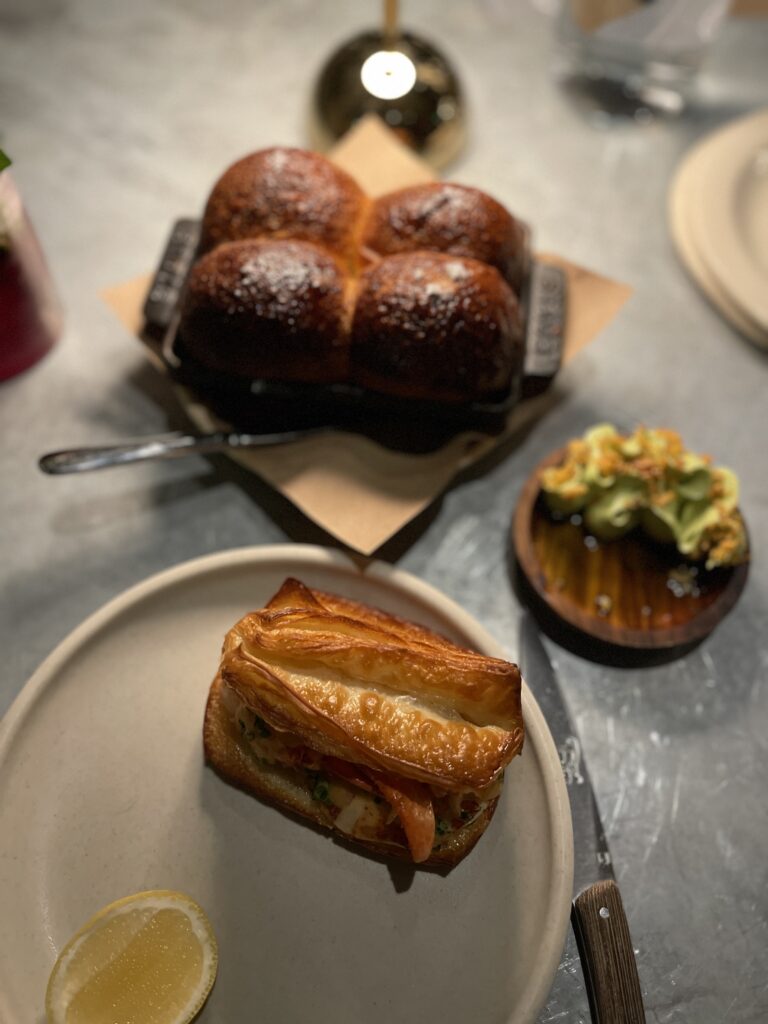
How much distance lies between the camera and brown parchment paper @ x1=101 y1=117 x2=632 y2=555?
148 centimetres

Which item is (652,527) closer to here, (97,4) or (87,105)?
(87,105)

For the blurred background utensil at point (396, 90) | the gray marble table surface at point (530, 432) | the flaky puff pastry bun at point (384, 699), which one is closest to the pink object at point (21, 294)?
the gray marble table surface at point (530, 432)

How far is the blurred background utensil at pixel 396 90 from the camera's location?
1932mm

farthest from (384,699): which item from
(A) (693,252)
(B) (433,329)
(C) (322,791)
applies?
(A) (693,252)

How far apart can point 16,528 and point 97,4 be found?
1.57 meters

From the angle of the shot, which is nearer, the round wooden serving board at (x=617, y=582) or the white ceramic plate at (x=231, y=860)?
the white ceramic plate at (x=231, y=860)

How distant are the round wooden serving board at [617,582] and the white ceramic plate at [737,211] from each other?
63cm

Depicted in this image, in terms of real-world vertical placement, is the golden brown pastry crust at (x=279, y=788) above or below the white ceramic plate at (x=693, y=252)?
below

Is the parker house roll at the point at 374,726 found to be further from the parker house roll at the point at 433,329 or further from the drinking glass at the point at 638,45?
the drinking glass at the point at 638,45

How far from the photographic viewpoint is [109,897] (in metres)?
1.16

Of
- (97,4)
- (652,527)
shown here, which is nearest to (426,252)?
(652,527)

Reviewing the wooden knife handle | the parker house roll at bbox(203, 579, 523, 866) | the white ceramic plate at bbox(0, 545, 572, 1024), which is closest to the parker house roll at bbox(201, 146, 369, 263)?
the white ceramic plate at bbox(0, 545, 572, 1024)

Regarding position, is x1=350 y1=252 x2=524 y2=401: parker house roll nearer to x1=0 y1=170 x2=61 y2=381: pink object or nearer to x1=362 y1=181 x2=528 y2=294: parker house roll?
x1=362 y1=181 x2=528 y2=294: parker house roll

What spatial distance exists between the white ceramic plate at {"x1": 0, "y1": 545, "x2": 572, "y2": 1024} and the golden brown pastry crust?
0.02 meters
